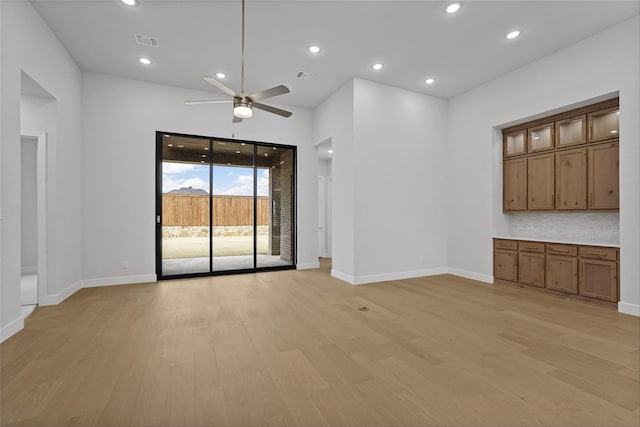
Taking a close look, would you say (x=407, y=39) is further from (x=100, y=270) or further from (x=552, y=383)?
(x=100, y=270)

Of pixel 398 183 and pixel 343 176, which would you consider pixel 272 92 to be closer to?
pixel 343 176

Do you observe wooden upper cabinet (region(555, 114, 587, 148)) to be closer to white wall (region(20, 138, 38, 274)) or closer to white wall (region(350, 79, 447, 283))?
white wall (region(350, 79, 447, 283))

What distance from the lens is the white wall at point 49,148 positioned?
290 centimetres

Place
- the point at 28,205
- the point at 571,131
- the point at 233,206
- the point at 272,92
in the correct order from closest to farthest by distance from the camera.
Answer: the point at 272,92 < the point at 571,131 < the point at 28,205 < the point at 233,206

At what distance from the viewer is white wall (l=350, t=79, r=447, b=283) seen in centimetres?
526

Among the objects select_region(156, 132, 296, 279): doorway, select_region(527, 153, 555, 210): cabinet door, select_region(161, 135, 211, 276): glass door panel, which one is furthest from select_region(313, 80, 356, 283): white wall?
select_region(527, 153, 555, 210): cabinet door

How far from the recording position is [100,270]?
4953 mm

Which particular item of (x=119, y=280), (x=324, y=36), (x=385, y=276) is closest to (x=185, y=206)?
(x=119, y=280)

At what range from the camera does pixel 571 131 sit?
4.46 metres

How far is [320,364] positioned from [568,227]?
192 inches

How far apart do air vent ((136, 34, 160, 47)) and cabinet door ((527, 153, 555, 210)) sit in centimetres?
621

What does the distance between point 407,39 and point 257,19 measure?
2.06 metres

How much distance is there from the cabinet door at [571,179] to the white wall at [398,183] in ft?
6.45

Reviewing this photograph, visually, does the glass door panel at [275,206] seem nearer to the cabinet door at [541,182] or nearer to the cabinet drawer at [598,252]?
the cabinet door at [541,182]
